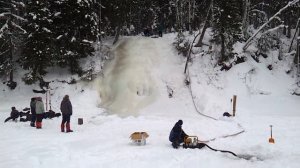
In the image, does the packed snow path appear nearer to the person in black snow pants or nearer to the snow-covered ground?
the snow-covered ground

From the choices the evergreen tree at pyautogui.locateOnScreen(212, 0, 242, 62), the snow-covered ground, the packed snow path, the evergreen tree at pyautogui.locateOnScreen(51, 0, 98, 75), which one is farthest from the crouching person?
the evergreen tree at pyautogui.locateOnScreen(212, 0, 242, 62)

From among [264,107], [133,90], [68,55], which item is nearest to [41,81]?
[68,55]

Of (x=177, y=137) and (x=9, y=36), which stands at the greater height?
(x=9, y=36)

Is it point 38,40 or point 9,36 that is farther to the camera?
point 9,36

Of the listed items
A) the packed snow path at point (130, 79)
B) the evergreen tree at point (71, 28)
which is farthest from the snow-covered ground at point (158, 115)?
the evergreen tree at point (71, 28)

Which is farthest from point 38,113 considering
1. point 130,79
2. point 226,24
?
point 226,24

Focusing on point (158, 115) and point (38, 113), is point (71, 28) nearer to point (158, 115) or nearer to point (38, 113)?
point (158, 115)

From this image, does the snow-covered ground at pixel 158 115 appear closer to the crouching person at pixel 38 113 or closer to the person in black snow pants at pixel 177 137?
the person in black snow pants at pixel 177 137

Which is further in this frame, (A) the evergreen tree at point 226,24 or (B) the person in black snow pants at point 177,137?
(A) the evergreen tree at point 226,24

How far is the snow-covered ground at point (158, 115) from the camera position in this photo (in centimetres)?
1313

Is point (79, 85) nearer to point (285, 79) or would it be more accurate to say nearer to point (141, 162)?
point (285, 79)

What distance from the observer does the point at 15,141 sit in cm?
1580

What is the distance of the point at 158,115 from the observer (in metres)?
23.7

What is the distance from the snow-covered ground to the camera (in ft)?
43.1
